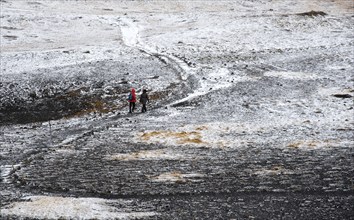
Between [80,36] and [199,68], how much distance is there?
21.1m

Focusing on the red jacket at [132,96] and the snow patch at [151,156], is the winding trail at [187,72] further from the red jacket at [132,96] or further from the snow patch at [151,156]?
the snow patch at [151,156]

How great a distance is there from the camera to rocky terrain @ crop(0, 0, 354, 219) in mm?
17750

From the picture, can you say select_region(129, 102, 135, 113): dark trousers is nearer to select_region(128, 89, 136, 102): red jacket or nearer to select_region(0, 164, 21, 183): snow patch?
select_region(128, 89, 136, 102): red jacket

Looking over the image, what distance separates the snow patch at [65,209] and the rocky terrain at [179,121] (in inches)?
2.7

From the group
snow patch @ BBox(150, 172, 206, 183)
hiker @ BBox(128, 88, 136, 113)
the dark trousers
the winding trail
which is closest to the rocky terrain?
snow patch @ BBox(150, 172, 206, 183)

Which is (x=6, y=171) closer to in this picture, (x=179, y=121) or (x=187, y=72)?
(x=179, y=121)

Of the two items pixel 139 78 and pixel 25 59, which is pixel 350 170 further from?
pixel 25 59

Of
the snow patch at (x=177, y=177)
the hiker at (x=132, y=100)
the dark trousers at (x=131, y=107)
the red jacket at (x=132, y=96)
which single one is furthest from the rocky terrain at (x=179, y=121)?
the red jacket at (x=132, y=96)

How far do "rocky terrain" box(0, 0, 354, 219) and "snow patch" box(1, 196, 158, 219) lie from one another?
68 millimetres

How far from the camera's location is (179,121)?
28172 mm

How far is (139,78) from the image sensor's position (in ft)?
127

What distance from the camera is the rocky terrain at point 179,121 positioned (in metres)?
17.8

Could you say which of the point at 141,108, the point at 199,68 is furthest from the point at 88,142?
the point at 199,68

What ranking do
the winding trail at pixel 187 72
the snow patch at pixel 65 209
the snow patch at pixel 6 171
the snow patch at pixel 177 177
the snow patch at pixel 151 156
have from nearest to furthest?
the snow patch at pixel 65 209, the snow patch at pixel 177 177, the snow patch at pixel 6 171, the snow patch at pixel 151 156, the winding trail at pixel 187 72
